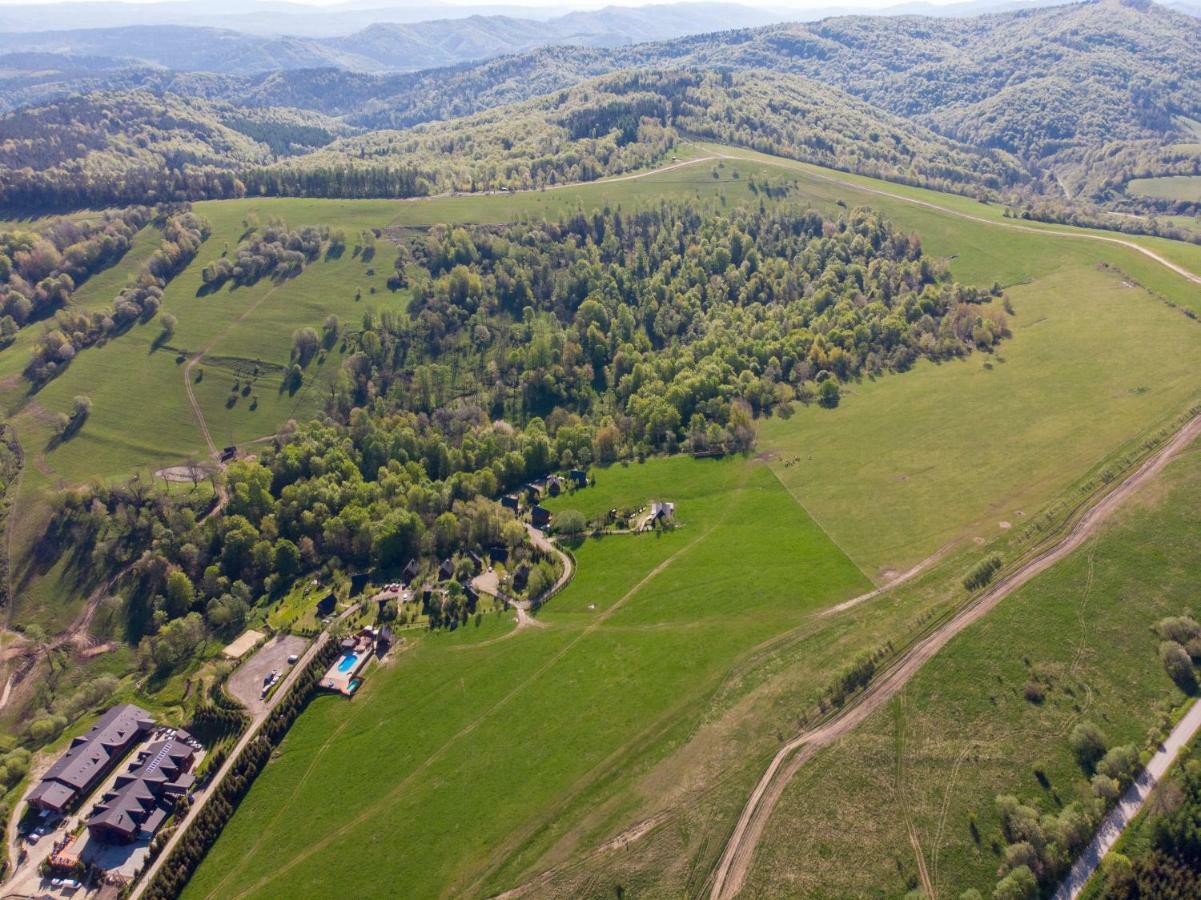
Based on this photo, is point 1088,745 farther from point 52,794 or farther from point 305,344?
point 305,344

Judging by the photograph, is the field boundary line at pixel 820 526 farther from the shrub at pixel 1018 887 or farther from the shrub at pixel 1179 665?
the shrub at pixel 1018 887

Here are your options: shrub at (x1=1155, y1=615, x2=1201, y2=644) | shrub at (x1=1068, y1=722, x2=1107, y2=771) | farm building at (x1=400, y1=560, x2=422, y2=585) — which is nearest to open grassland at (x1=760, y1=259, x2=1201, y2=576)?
shrub at (x1=1155, y1=615, x2=1201, y2=644)

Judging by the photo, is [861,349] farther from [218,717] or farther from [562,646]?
[218,717]

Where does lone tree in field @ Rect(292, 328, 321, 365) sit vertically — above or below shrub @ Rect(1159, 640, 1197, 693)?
below

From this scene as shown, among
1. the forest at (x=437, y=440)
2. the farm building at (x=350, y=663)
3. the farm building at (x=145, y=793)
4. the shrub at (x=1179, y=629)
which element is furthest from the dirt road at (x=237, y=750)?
the shrub at (x=1179, y=629)

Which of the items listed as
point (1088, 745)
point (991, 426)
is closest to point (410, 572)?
point (1088, 745)

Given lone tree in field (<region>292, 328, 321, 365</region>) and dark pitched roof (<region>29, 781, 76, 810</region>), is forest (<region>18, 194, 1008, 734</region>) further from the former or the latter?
dark pitched roof (<region>29, 781, 76, 810</region>)

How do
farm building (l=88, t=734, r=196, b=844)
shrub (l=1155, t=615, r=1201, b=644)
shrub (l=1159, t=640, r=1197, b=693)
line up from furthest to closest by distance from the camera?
shrub (l=1155, t=615, r=1201, b=644) → shrub (l=1159, t=640, r=1197, b=693) → farm building (l=88, t=734, r=196, b=844)
